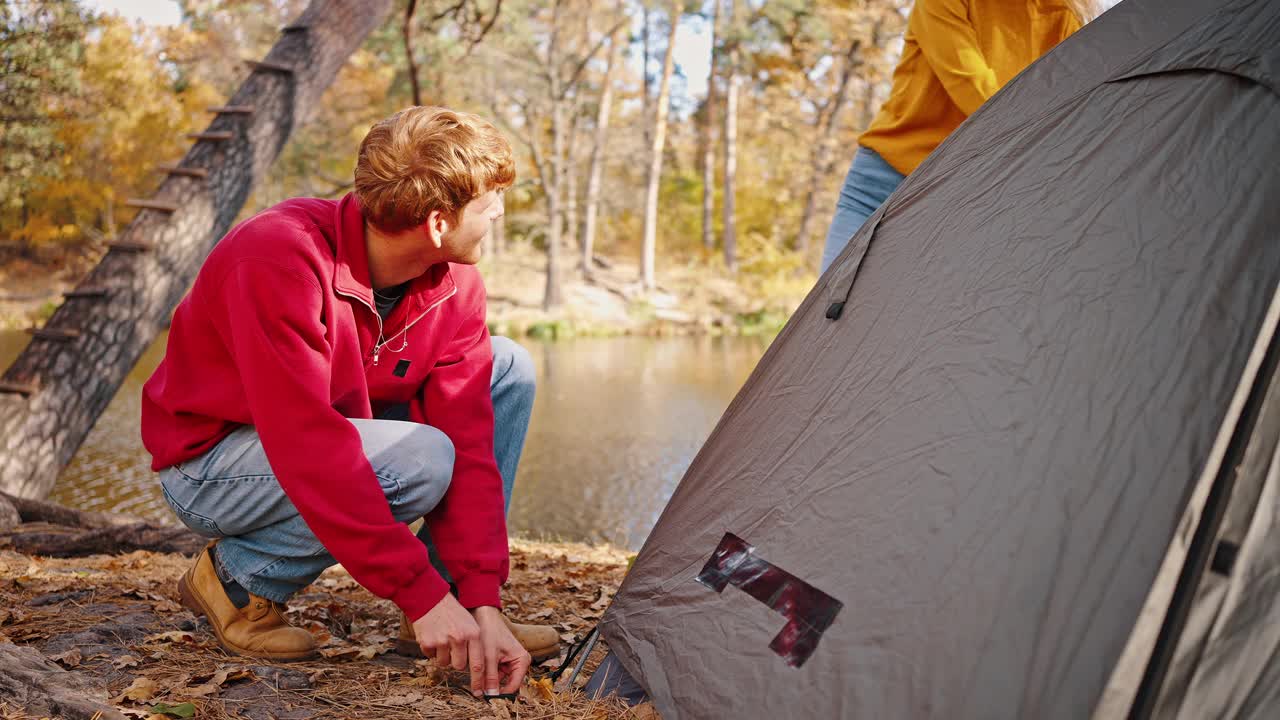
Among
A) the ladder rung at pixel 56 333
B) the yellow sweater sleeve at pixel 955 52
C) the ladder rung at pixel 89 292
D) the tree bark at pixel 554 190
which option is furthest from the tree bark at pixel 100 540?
the tree bark at pixel 554 190

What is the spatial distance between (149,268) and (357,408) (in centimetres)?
291

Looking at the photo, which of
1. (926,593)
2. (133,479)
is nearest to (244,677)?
(926,593)

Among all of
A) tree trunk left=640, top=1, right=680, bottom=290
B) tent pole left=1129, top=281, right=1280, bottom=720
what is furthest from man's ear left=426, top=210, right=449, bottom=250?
tree trunk left=640, top=1, right=680, bottom=290

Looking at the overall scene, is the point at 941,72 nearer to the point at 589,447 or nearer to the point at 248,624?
the point at 248,624

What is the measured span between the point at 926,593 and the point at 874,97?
23536mm

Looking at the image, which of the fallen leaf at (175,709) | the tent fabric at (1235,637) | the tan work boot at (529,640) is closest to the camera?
the tent fabric at (1235,637)

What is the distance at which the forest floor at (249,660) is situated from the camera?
1903 millimetres

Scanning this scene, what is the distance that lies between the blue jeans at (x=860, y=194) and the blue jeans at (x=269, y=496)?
1507 millimetres

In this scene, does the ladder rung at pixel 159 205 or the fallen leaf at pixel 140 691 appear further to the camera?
the ladder rung at pixel 159 205

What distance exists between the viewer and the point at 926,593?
5.11 feet

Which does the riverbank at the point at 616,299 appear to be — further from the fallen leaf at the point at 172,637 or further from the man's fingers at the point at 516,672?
the man's fingers at the point at 516,672

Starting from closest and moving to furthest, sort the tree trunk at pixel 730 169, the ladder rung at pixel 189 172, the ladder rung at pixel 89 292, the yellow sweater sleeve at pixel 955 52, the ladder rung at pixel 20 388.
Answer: the yellow sweater sleeve at pixel 955 52, the ladder rung at pixel 20 388, the ladder rung at pixel 89 292, the ladder rung at pixel 189 172, the tree trunk at pixel 730 169

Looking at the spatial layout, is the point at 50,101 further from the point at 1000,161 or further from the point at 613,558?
the point at 1000,161

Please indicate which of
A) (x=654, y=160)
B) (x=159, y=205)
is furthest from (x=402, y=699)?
(x=654, y=160)
